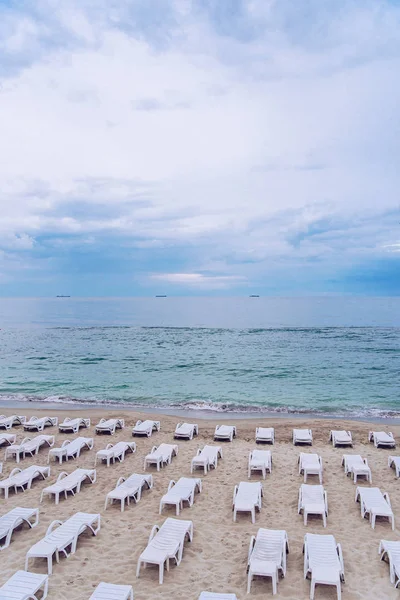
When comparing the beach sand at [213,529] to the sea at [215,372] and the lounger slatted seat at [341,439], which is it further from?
the sea at [215,372]

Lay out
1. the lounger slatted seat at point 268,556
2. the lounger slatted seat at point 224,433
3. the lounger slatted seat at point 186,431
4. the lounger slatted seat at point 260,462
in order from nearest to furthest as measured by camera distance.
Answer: the lounger slatted seat at point 268,556 → the lounger slatted seat at point 260,462 → the lounger slatted seat at point 224,433 → the lounger slatted seat at point 186,431

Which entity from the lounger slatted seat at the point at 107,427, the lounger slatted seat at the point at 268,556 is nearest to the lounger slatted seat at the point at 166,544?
the lounger slatted seat at the point at 268,556

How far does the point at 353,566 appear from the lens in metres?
8.11

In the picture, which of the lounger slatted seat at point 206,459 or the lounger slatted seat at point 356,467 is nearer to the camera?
the lounger slatted seat at point 356,467

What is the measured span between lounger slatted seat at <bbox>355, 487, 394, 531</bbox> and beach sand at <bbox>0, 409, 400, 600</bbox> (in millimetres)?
238

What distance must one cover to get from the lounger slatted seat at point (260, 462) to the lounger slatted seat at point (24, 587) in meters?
6.79

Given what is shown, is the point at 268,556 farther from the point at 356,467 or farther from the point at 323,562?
the point at 356,467

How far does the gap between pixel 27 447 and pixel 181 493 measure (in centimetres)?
683

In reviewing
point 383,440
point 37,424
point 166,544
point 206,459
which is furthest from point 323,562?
point 37,424

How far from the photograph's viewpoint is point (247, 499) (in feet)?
33.7

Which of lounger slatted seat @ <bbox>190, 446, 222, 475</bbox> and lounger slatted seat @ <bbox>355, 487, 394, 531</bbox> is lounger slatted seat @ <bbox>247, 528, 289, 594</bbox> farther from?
lounger slatted seat @ <bbox>190, 446, 222, 475</bbox>

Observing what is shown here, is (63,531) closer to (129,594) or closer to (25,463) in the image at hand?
(129,594)

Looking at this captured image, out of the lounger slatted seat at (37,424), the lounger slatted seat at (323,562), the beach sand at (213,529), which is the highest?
the lounger slatted seat at (323,562)

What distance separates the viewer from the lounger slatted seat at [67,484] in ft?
35.8
